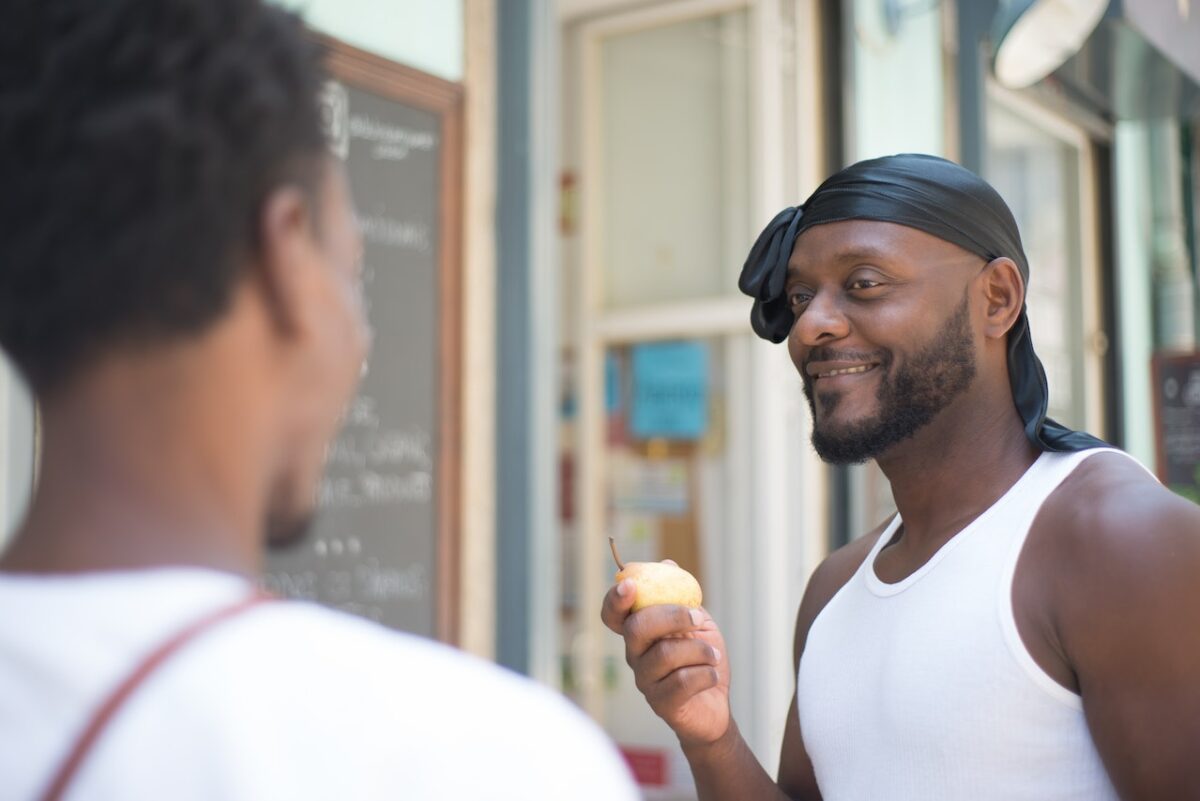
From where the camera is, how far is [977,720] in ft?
6.28

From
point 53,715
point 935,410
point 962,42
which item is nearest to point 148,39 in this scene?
point 53,715

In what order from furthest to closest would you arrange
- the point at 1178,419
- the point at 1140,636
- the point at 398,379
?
the point at 1178,419, the point at 398,379, the point at 1140,636

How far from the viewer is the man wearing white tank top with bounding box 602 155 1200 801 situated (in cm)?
181

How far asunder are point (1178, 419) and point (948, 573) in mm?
5624

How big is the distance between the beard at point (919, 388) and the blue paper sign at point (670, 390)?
3756 millimetres

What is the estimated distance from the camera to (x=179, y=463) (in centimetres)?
85

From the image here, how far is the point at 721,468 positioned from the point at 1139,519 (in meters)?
4.27

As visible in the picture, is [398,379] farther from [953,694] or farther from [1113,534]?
[1113,534]

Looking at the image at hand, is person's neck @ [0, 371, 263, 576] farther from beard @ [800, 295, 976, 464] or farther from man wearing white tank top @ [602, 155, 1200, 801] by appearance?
beard @ [800, 295, 976, 464]

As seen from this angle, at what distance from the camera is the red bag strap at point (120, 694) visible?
75 centimetres

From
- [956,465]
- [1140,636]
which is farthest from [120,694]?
[956,465]

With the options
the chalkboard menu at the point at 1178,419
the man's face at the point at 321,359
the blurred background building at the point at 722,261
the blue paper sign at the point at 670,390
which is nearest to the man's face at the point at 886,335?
the man's face at the point at 321,359

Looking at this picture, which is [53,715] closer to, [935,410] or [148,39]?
[148,39]

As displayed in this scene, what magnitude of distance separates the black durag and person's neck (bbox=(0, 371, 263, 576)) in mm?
1683
